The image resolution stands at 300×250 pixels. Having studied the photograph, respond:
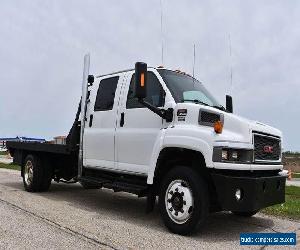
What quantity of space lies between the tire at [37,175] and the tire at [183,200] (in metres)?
4.27

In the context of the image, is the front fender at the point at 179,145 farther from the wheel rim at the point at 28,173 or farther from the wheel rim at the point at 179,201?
the wheel rim at the point at 28,173

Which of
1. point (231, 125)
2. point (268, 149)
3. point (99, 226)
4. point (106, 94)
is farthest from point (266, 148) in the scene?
point (106, 94)

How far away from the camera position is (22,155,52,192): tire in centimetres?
986

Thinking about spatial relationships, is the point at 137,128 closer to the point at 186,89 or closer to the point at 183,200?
the point at 186,89

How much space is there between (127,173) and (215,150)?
2.06 m

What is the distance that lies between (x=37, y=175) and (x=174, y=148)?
Answer: 4514 millimetres

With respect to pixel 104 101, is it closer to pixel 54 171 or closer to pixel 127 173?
pixel 127 173

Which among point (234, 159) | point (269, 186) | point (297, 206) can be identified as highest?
point (234, 159)

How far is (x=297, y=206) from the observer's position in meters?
9.17

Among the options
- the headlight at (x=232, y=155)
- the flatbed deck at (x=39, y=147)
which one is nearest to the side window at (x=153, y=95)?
the headlight at (x=232, y=155)

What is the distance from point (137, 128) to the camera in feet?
23.7

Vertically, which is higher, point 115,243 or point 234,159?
point 234,159

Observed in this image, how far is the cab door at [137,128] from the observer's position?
6.94 meters

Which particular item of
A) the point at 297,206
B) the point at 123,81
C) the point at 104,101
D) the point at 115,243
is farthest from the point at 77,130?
the point at 297,206
